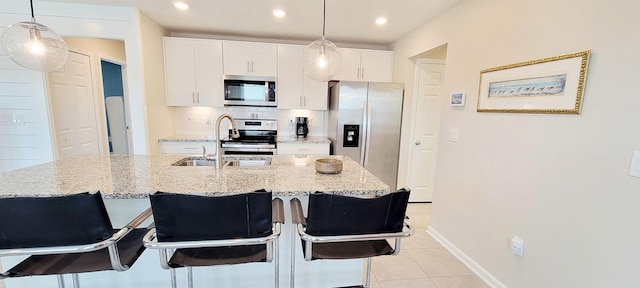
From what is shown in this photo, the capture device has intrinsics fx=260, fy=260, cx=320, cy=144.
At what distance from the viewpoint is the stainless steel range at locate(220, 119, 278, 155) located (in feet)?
11.4

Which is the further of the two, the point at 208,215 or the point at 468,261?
the point at 468,261

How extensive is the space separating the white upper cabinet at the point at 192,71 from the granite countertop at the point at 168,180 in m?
1.80

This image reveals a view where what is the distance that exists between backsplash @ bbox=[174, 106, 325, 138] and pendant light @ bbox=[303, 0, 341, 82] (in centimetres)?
207

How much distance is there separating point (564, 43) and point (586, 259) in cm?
120

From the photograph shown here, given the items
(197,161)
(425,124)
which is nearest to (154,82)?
(197,161)

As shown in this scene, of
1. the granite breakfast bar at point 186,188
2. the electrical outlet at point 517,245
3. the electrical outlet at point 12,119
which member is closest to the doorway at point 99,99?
the electrical outlet at point 12,119

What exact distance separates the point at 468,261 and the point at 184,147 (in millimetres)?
3457

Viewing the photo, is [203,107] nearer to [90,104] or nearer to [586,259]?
[90,104]

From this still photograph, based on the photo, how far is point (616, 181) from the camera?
1.27 meters

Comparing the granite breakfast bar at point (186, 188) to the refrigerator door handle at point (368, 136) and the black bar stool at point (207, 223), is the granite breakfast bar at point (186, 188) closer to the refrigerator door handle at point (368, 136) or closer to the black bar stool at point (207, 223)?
the black bar stool at point (207, 223)

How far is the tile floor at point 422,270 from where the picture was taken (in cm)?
Answer: 200

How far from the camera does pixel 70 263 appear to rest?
1142mm

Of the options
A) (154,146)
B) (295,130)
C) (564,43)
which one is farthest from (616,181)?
(154,146)

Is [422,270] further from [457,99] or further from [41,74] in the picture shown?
[41,74]
